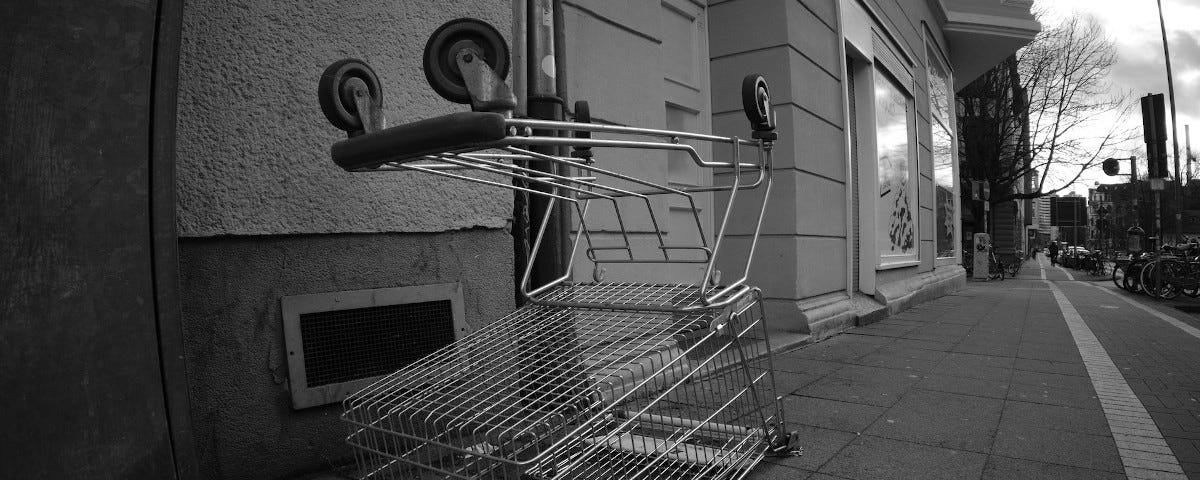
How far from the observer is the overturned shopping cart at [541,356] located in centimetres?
149

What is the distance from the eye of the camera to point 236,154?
8.34ft

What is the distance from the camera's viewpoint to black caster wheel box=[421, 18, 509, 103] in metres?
1.89

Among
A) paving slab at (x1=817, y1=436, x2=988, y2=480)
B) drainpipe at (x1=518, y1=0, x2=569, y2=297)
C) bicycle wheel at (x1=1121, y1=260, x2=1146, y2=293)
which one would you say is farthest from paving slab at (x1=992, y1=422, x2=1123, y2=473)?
bicycle wheel at (x1=1121, y1=260, x2=1146, y2=293)

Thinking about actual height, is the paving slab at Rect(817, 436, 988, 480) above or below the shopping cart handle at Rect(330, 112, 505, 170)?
below

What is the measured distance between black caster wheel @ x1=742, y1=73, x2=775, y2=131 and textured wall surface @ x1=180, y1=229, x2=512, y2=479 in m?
1.57

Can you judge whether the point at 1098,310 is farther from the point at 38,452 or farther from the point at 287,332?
the point at 38,452

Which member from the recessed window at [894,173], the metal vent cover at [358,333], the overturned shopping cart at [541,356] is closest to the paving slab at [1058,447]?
the overturned shopping cart at [541,356]

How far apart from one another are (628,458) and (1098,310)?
11.2 meters

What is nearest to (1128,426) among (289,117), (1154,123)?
(289,117)

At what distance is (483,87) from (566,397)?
0.78 meters

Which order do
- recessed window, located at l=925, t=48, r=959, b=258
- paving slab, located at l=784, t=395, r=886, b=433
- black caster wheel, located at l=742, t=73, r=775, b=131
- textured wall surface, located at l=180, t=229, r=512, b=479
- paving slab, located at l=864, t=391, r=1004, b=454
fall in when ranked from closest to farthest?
black caster wheel, located at l=742, t=73, r=775, b=131
textured wall surface, located at l=180, t=229, r=512, b=479
paving slab, located at l=864, t=391, r=1004, b=454
paving slab, located at l=784, t=395, r=886, b=433
recessed window, located at l=925, t=48, r=959, b=258

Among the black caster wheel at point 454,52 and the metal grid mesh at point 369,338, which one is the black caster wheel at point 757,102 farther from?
the metal grid mesh at point 369,338

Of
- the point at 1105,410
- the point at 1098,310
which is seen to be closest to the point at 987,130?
the point at 1098,310

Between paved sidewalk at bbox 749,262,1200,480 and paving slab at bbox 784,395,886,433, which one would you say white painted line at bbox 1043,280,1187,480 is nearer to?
paved sidewalk at bbox 749,262,1200,480
